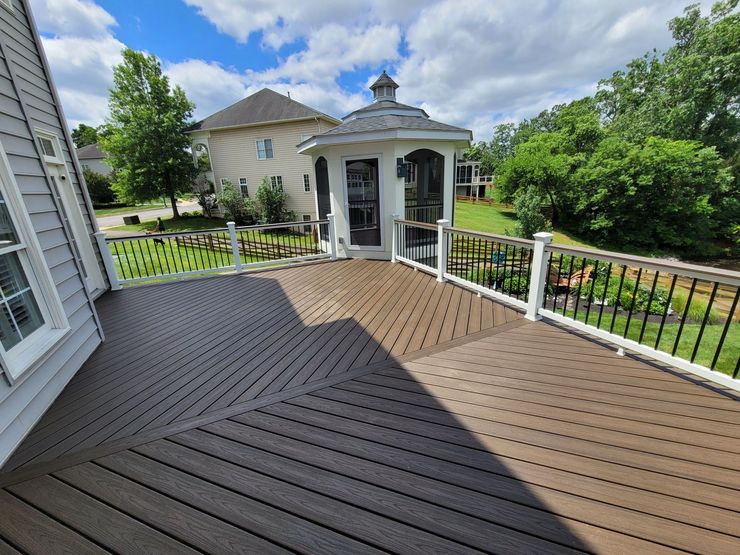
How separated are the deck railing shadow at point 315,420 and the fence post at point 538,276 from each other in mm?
1408

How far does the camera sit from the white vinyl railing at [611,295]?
2123 millimetres

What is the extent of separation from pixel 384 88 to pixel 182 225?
1359cm

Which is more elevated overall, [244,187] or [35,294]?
[244,187]

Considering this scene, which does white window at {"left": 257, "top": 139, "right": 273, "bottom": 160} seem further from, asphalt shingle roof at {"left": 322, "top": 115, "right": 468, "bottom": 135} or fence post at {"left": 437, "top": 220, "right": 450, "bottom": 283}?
fence post at {"left": 437, "top": 220, "right": 450, "bottom": 283}

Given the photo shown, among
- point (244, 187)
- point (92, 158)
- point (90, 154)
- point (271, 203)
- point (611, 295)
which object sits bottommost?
point (611, 295)

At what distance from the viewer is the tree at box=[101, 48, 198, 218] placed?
14523mm

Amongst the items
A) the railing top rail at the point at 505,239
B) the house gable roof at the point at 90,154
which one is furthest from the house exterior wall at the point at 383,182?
the house gable roof at the point at 90,154

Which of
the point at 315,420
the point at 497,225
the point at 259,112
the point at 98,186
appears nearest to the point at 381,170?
the point at 315,420

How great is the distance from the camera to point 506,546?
1204 mm

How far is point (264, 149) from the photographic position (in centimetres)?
1516

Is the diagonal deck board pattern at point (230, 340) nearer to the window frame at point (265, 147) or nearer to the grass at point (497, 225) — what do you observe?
the grass at point (497, 225)

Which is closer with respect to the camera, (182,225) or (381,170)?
(381,170)

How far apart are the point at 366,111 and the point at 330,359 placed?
674 centimetres

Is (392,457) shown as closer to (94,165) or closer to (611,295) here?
(611,295)
